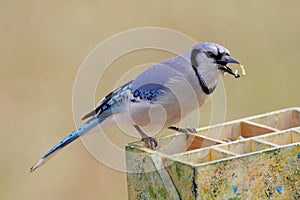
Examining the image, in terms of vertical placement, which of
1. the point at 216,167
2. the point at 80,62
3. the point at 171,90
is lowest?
the point at 216,167

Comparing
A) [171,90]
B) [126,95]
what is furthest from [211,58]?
[126,95]

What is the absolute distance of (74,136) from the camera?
4895 millimetres

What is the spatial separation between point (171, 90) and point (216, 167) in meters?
1.09

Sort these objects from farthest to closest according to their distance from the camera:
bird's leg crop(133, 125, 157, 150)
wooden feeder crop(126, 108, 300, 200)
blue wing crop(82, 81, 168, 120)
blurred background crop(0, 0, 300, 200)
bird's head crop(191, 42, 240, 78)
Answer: blurred background crop(0, 0, 300, 200), blue wing crop(82, 81, 168, 120), bird's head crop(191, 42, 240, 78), bird's leg crop(133, 125, 157, 150), wooden feeder crop(126, 108, 300, 200)

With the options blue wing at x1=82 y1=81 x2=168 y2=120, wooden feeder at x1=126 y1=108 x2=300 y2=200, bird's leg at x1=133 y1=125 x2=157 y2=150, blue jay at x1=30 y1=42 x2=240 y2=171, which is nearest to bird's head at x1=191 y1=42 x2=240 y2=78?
blue jay at x1=30 y1=42 x2=240 y2=171

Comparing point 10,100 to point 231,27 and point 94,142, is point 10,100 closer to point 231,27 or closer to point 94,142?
point 231,27

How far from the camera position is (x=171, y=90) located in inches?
186

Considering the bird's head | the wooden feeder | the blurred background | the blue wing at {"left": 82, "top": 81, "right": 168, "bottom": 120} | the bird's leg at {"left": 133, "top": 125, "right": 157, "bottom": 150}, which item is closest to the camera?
the wooden feeder

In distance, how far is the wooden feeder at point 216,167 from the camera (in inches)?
146

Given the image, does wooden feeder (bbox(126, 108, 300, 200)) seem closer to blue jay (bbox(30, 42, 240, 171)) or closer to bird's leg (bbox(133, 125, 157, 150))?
bird's leg (bbox(133, 125, 157, 150))

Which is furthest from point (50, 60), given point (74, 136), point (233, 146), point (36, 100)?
point (233, 146)

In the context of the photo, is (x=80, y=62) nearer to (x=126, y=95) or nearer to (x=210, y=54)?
(x=126, y=95)

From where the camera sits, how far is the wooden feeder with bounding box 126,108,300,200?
146 inches

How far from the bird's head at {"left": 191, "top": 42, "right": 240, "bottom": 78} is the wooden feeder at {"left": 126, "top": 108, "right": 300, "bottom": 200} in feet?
1.18
